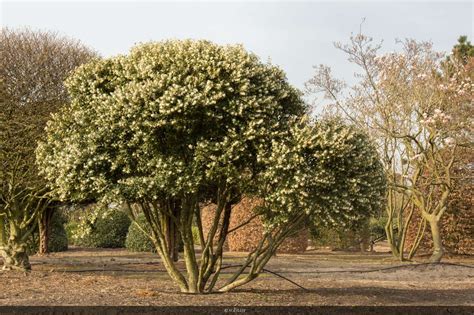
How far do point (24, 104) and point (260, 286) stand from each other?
32.6 feet

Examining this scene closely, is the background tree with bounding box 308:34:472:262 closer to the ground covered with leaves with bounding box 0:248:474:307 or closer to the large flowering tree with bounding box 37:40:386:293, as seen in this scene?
the ground covered with leaves with bounding box 0:248:474:307

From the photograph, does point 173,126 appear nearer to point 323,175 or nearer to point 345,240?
point 323,175

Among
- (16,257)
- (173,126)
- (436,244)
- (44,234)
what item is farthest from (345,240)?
(173,126)

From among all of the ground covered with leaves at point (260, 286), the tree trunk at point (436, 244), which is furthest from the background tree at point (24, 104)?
the tree trunk at point (436, 244)

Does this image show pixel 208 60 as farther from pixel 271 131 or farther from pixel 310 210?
pixel 310 210

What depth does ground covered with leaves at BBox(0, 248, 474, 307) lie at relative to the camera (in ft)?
45.8

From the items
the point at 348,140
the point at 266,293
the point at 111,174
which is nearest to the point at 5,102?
Result: the point at 111,174

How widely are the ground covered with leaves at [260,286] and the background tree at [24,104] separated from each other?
2558 millimetres

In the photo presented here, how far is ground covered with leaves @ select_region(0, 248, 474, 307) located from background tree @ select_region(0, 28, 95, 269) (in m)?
2.56

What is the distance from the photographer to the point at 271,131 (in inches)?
527

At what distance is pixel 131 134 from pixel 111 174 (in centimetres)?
104

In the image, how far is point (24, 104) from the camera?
2056 cm

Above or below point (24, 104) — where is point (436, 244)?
below

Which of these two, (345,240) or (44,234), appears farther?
(345,240)
